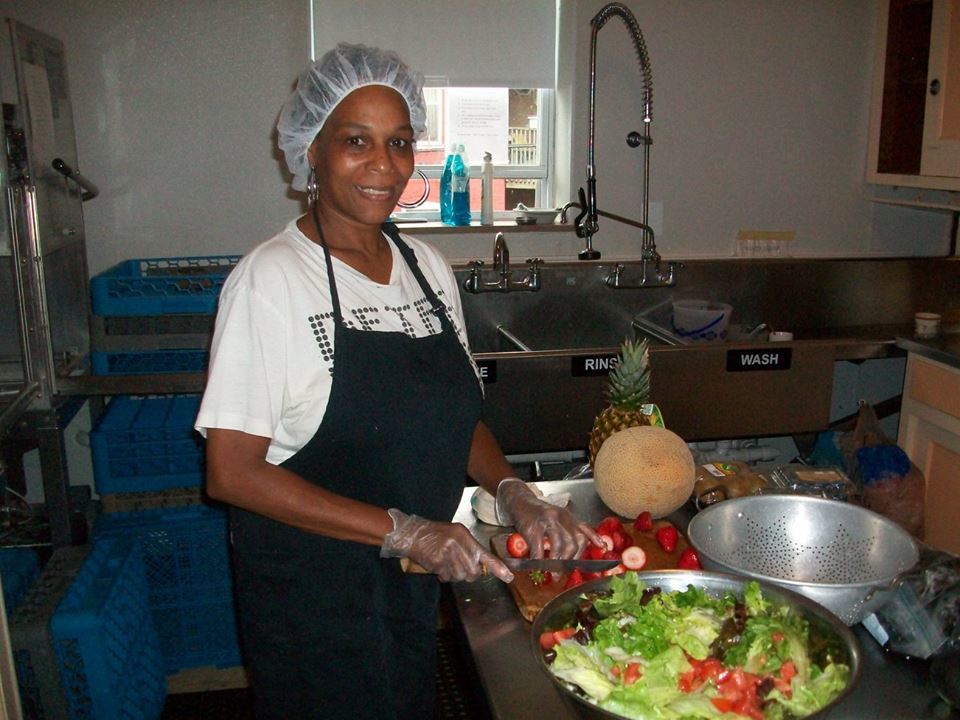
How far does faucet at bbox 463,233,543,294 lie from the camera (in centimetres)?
296

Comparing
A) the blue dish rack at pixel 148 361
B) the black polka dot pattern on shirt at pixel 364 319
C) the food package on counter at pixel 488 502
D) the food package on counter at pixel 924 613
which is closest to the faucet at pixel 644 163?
the blue dish rack at pixel 148 361

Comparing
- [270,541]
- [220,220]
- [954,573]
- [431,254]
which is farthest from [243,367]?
[220,220]

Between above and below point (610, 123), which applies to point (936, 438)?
below

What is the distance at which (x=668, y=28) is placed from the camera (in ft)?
10.4

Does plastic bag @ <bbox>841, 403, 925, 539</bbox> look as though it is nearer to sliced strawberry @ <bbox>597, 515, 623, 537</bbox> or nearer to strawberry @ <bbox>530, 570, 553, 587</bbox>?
sliced strawberry @ <bbox>597, 515, 623, 537</bbox>

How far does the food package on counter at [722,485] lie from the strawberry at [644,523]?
0.44ft

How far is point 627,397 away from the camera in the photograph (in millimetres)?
1631

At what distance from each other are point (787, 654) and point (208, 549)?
1953 mm

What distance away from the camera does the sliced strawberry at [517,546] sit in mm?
1278

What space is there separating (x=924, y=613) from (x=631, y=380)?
0.68 meters

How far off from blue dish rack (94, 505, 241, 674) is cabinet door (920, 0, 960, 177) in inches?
101

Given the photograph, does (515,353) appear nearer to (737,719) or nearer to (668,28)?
(668,28)

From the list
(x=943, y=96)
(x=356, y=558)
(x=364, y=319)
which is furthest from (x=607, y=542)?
(x=943, y=96)

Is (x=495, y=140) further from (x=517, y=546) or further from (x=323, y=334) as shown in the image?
(x=517, y=546)
